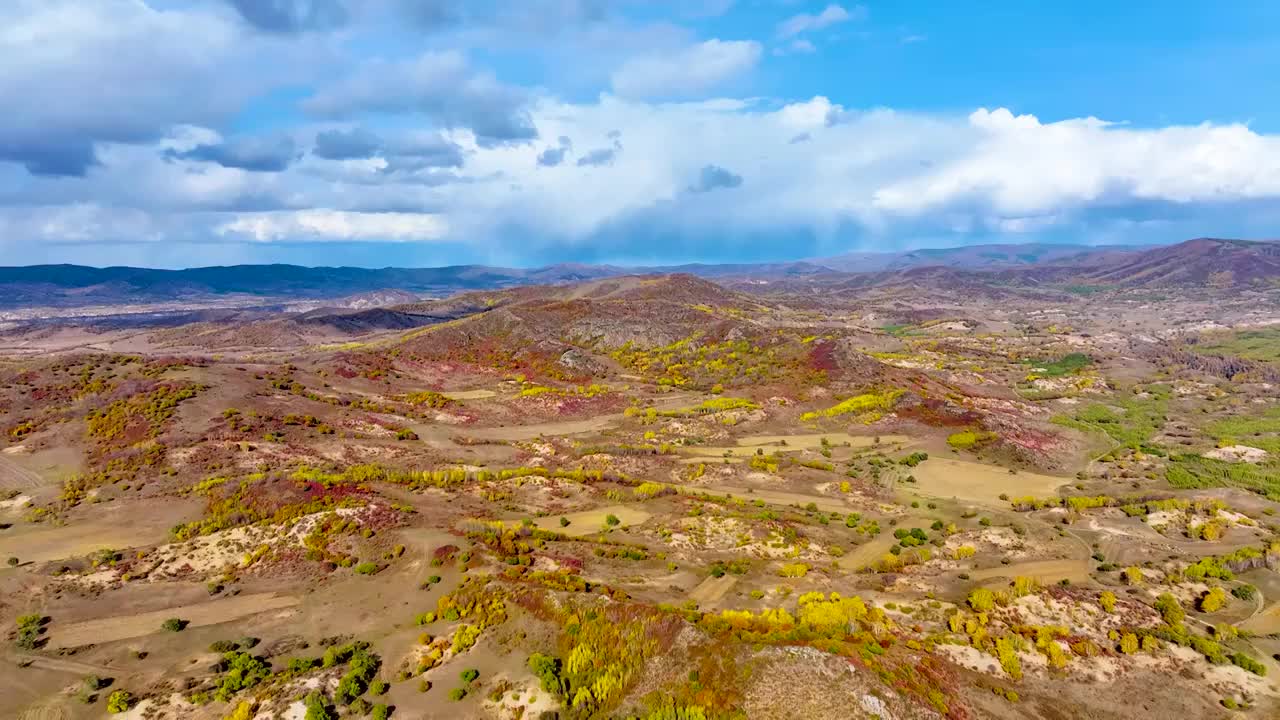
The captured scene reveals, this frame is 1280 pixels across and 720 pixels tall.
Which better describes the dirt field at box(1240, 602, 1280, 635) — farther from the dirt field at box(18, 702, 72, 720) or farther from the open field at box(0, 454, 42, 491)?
the open field at box(0, 454, 42, 491)

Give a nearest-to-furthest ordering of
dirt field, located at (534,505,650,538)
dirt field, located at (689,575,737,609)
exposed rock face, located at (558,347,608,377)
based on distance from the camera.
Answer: dirt field, located at (689,575,737,609) < dirt field, located at (534,505,650,538) < exposed rock face, located at (558,347,608,377)

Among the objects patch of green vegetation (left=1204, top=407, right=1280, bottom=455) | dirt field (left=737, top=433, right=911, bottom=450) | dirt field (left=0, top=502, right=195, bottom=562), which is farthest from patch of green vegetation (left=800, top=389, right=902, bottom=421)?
dirt field (left=0, top=502, right=195, bottom=562)

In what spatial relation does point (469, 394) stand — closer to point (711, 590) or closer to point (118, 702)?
point (711, 590)

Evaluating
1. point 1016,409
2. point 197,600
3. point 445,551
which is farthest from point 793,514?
point 1016,409

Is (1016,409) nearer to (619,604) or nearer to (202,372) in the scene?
(619,604)

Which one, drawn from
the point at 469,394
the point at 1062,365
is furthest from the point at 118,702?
the point at 1062,365

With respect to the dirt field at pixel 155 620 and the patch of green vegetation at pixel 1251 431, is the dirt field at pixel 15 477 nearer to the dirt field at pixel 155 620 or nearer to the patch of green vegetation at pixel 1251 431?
the dirt field at pixel 155 620

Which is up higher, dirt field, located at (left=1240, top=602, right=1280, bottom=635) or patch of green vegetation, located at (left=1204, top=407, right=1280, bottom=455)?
dirt field, located at (left=1240, top=602, right=1280, bottom=635)
